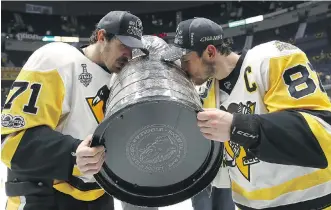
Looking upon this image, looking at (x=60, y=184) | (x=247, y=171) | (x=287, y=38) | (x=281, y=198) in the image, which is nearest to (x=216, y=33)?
(x=247, y=171)

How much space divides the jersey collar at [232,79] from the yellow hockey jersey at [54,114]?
42 centimetres

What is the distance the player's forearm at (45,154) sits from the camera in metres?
1.25

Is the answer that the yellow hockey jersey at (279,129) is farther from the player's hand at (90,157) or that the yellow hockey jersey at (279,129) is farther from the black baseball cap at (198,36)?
the player's hand at (90,157)

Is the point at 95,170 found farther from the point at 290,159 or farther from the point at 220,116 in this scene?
the point at 290,159

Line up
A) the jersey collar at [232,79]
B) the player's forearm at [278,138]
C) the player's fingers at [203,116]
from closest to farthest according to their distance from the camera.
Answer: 1. the player's fingers at [203,116]
2. the player's forearm at [278,138]
3. the jersey collar at [232,79]

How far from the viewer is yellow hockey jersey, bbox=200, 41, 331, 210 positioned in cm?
109

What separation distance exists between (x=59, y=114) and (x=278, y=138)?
708 millimetres

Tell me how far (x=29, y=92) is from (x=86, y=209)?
20.7 inches

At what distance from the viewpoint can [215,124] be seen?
0.98 m

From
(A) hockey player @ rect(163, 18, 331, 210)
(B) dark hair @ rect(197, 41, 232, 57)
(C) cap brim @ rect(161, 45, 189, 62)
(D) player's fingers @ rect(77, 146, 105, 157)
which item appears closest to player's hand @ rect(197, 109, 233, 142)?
(A) hockey player @ rect(163, 18, 331, 210)

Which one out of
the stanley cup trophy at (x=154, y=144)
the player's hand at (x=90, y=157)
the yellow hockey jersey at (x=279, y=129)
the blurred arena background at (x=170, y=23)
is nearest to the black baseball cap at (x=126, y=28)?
the stanley cup trophy at (x=154, y=144)

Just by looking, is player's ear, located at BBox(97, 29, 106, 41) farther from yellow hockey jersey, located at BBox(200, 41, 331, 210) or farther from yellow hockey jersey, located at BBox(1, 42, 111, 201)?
yellow hockey jersey, located at BBox(200, 41, 331, 210)

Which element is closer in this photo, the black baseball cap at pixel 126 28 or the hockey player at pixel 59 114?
the hockey player at pixel 59 114

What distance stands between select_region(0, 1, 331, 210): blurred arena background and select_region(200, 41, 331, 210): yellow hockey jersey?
10451mm
